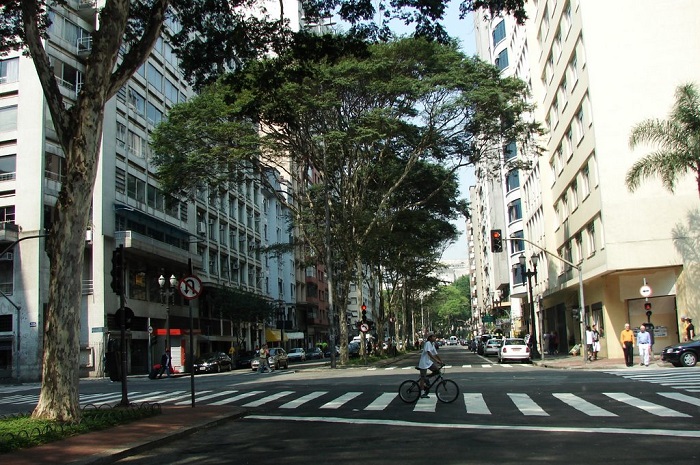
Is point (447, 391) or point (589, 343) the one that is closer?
point (447, 391)

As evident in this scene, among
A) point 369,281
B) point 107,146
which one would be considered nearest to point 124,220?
point 107,146

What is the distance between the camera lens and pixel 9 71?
40875mm

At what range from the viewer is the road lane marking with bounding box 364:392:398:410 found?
46.2ft

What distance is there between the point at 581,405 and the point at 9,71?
3966 cm

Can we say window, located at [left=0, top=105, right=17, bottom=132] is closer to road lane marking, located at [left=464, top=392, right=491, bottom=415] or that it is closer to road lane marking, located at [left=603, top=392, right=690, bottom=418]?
road lane marking, located at [left=464, top=392, right=491, bottom=415]

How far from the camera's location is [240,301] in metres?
56.4

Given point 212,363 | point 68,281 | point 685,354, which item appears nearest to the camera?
point 68,281

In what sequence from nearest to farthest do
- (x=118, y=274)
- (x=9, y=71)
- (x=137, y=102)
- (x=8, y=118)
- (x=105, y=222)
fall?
1. (x=118, y=274)
2. (x=8, y=118)
3. (x=9, y=71)
4. (x=105, y=222)
5. (x=137, y=102)

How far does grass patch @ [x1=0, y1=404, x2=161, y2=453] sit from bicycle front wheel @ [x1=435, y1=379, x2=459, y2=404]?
593 cm

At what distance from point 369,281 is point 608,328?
20049 millimetres

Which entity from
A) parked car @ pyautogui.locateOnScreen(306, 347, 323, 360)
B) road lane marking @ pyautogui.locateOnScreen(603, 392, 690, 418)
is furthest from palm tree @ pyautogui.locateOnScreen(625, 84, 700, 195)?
parked car @ pyautogui.locateOnScreen(306, 347, 323, 360)

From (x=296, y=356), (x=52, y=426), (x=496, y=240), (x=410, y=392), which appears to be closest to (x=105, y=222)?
(x=496, y=240)

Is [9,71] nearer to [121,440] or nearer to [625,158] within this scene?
[625,158]

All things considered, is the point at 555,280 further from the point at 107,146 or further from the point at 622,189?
the point at 107,146
